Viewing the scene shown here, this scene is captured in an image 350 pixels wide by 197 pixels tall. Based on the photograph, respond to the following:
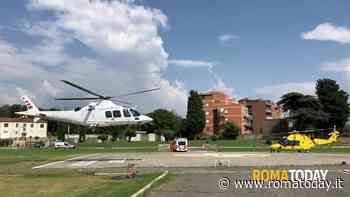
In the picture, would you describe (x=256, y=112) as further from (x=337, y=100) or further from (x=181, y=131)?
(x=337, y=100)

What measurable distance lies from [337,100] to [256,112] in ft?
210

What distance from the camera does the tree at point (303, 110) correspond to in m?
104

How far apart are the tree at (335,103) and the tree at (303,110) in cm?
605

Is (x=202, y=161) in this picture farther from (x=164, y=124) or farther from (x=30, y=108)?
(x=164, y=124)

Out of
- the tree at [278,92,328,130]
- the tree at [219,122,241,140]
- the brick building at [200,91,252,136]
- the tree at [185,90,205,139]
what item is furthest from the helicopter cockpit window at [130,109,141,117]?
the brick building at [200,91,252,136]

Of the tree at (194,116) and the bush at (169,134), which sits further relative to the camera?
the bush at (169,134)

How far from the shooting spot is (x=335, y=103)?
11300cm

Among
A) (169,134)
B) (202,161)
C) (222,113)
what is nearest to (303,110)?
(169,134)

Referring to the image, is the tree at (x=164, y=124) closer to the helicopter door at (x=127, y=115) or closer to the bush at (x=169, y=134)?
the bush at (x=169, y=134)

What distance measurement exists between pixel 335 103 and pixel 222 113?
61856mm

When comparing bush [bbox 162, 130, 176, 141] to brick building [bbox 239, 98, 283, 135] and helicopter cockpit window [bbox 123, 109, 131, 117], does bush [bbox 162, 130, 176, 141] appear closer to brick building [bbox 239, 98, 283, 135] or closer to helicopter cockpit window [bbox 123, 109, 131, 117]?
brick building [bbox 239, 98, 283, 135]

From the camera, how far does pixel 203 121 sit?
140625 mm

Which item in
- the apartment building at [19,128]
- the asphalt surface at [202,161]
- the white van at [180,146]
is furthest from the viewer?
the apartment building at [19,128]

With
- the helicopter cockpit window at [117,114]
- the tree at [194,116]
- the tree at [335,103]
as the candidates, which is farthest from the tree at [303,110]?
the helicopter cockpit window at [117,114]
